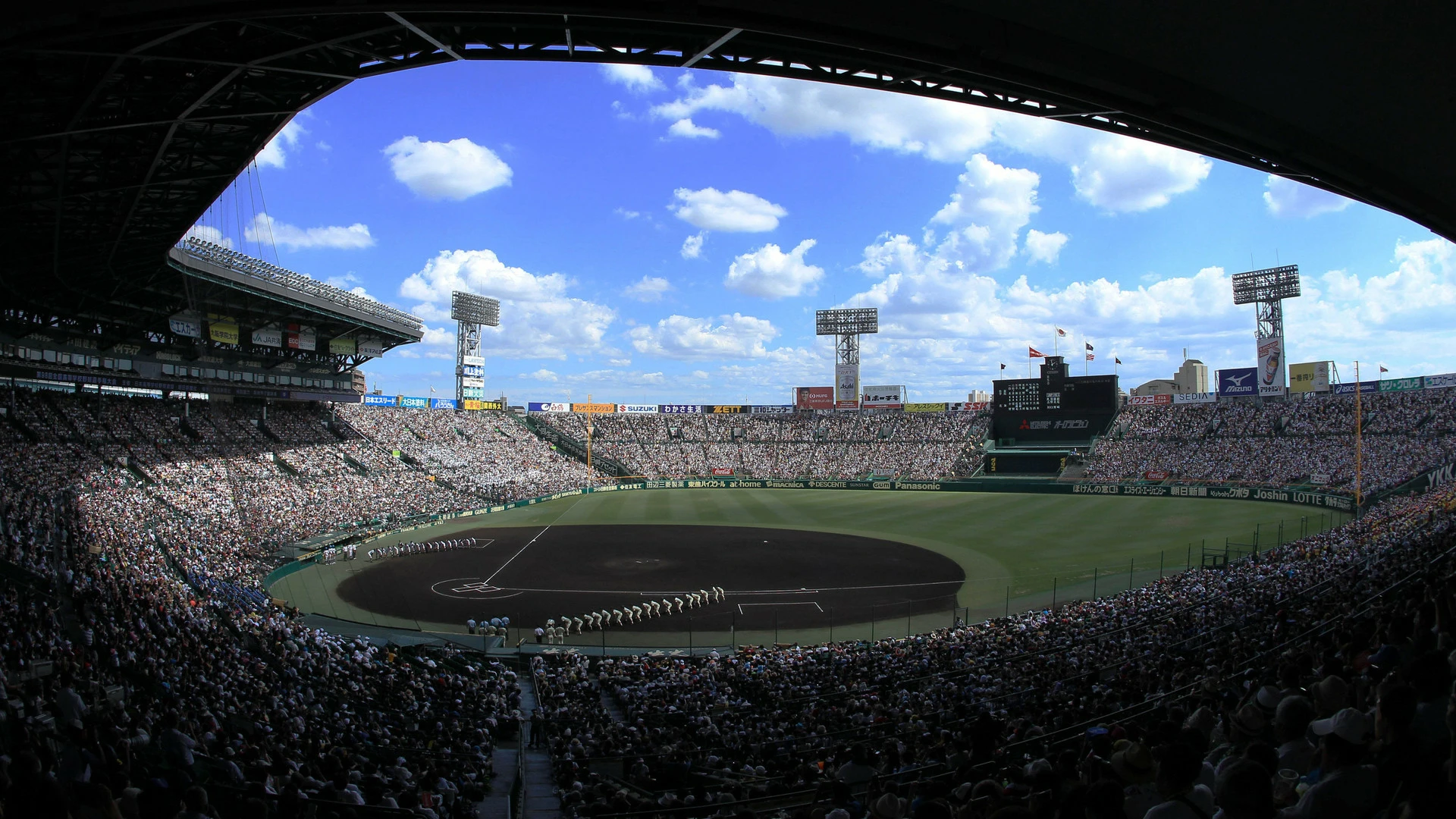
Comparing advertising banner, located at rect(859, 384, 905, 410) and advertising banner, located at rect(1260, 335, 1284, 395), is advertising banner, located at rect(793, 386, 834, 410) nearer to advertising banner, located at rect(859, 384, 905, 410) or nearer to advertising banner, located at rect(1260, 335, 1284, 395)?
advertising banner, located at rect(859, 384, 905, 410)

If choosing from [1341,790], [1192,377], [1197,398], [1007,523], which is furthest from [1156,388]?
[1341,790]

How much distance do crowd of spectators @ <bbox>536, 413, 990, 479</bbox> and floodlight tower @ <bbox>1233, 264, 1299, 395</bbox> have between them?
2372 cm

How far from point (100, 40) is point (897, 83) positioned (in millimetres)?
11168

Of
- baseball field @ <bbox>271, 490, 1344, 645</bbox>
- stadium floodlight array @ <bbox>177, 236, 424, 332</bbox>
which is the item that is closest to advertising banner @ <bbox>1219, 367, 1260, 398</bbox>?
A: baseball field @ <bbox>271, 490, 1344, 645</bbox>

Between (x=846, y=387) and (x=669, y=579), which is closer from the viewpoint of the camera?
(x=669, y=579)

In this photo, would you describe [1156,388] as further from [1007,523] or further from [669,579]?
[669,579]

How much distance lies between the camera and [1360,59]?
7473 mm

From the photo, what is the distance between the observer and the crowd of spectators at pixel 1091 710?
11.1 feet

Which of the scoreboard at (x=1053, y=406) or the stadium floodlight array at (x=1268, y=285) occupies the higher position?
the stadium floodlight array at (x=1268, y=285)

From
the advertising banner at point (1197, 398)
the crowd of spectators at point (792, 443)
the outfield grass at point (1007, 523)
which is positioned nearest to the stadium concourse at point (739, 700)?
the outfield grass at point (1007, 523)

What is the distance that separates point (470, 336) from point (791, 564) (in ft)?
251

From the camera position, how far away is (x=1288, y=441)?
185 ft

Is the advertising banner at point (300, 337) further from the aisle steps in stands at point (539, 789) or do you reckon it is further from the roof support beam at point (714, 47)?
the roof support beam at point (714, 47)

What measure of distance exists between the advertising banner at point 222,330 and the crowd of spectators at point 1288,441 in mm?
63473
